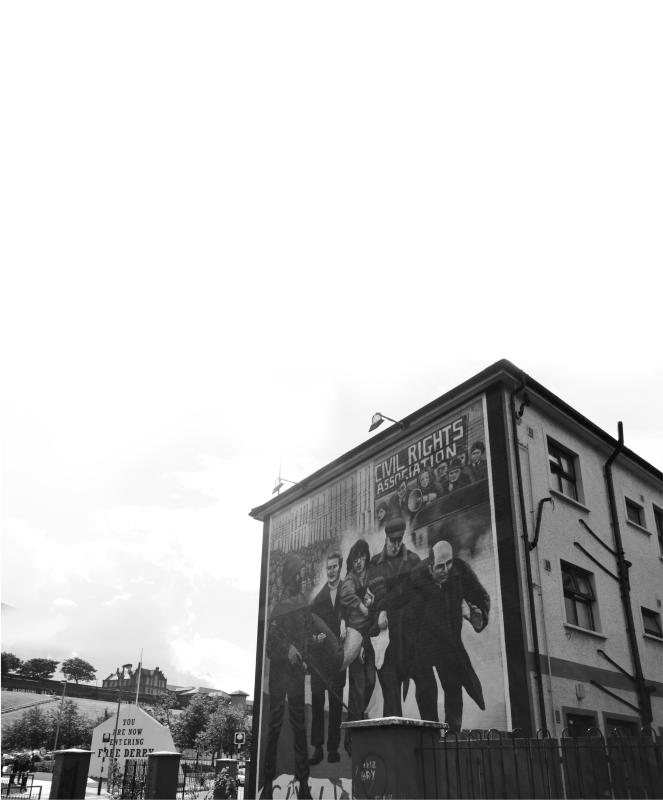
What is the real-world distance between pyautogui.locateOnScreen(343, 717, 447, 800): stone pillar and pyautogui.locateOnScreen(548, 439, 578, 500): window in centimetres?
1017

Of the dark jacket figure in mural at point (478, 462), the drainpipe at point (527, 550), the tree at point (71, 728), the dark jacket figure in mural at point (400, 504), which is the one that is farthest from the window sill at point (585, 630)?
the tree at point (71, 728)

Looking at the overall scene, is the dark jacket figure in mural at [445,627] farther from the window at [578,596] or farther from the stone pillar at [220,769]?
the stone pillar at [220,769]

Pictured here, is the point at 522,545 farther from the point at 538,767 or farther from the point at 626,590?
the point at 538,767

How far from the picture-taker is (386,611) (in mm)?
18375

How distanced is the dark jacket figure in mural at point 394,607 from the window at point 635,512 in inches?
274

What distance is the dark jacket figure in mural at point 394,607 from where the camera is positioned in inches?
679

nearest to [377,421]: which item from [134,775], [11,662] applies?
[134,775]

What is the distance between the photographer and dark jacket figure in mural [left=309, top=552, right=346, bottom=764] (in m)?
18.9

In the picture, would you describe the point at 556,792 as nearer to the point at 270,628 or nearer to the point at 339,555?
the point at 339,555

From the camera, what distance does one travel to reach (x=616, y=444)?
2011cm

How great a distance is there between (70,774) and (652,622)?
15.3 metres

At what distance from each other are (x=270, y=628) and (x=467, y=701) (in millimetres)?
9468

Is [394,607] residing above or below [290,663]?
above

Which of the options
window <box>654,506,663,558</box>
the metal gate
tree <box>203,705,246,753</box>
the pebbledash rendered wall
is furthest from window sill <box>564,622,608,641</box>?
tree <box>203,705,246,753</box>
